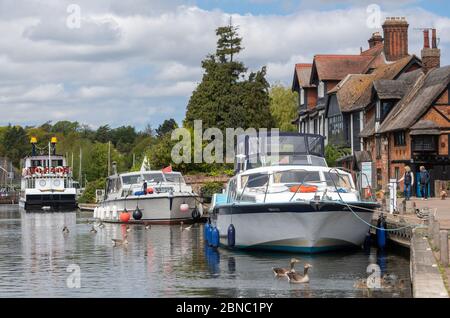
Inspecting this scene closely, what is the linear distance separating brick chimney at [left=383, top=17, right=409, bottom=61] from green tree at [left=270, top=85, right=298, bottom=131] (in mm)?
21276

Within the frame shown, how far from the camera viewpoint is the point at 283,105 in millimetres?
95250

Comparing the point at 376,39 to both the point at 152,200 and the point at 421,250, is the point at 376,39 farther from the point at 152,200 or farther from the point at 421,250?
the point at 421,250

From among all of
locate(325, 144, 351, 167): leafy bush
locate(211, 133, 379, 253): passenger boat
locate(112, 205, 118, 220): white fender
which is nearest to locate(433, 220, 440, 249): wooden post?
locate(211, 133, 379, 253): passenger boat

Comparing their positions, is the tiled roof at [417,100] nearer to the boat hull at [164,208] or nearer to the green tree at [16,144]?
the boat hull at [164,208]

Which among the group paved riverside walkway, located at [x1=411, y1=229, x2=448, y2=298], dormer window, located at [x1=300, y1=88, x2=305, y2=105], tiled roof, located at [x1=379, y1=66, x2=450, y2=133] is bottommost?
paved riverside walkway, located at [x1=411, y1=229, x2=448, y2=298]

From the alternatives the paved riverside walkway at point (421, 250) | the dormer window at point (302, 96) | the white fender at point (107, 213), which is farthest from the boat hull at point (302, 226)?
the dormer window at point (302, 96)

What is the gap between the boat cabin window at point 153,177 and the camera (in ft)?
176

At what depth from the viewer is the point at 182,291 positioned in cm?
2230

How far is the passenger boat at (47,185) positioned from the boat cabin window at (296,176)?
52.0m

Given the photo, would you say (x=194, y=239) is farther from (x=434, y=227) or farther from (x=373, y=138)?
(x=373, y=138)

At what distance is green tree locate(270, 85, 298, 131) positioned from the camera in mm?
94206

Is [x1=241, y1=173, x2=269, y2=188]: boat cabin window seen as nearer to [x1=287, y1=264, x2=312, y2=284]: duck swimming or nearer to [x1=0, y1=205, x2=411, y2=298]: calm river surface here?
[x1=0, y1=205, x2=411, y2=298]: calm river surface

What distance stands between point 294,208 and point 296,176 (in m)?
2.93

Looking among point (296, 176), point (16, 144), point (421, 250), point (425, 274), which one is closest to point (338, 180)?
point (296, 176)
